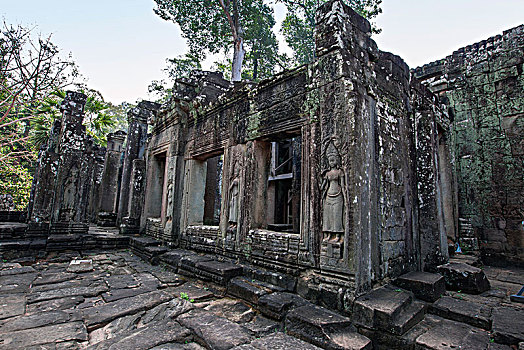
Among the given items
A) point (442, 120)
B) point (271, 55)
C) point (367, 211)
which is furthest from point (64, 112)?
point (271, 55)

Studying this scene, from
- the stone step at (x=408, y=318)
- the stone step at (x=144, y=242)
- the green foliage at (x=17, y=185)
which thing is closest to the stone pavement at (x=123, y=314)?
the stone step at (x=408, y=318)

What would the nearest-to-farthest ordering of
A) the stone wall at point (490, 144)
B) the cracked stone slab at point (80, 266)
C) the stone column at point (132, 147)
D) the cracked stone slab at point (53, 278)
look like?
1. the cracked stone slab at point (53, 278)
2. the cracked stone slab at point (80, 266)
3. the stone wall at point (490, 144)
4. the stone column at point (132, 147)

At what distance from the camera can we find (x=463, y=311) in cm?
299

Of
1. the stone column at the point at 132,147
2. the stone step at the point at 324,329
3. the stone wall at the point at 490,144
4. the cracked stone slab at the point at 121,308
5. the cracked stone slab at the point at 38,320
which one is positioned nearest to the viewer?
the stone step at the point at 324,329

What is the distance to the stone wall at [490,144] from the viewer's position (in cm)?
635

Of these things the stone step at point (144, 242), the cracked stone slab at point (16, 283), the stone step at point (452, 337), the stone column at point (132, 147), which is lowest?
the cracked stone slab at point (16, 283)

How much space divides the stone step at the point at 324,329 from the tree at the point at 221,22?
11.8 meters

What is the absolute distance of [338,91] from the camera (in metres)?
3.67

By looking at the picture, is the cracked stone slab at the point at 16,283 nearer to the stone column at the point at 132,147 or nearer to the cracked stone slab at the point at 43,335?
the cracked stone slab at the point at 43,335

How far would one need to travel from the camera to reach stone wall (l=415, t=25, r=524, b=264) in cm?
635

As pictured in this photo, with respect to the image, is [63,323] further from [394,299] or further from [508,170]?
[508,170]

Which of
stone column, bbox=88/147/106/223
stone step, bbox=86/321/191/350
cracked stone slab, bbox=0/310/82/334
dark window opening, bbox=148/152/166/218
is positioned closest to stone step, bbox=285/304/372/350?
stone step, bbox=86/321/191/350

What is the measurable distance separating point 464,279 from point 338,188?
8.20 feet

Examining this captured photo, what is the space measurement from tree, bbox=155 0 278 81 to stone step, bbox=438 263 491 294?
1150cm
